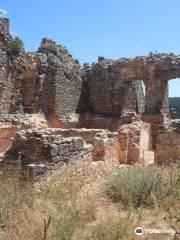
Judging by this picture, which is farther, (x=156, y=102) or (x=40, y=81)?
(x=156, y=102)

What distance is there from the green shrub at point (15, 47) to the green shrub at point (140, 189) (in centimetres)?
1156

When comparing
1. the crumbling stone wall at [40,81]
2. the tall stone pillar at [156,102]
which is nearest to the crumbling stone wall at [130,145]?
the crumbling stone wall at [40,81]

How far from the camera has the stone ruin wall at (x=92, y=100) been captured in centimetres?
1319

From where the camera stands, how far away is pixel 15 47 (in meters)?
17.5

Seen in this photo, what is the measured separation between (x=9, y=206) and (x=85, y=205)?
118cm

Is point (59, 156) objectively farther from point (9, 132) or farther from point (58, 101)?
point (58, 101)

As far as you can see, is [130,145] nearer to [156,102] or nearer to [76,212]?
[76,212]

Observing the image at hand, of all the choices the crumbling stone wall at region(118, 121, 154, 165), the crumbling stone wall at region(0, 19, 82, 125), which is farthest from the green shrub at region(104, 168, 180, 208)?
the crumbling stone wall at region(0, 19, 82, 125)

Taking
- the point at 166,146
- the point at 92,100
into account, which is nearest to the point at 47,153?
the point at 166,146

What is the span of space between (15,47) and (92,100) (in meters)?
6.55

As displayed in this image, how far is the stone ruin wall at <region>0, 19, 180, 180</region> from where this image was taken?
13.2 m

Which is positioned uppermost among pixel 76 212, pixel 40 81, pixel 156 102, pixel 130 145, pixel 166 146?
pixel 40 81

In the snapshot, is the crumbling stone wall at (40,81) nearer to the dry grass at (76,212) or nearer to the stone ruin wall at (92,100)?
the stone ruin wall at (92,100)

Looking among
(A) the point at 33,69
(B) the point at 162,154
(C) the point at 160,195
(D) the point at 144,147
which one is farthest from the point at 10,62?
(C) the point at 160,195
